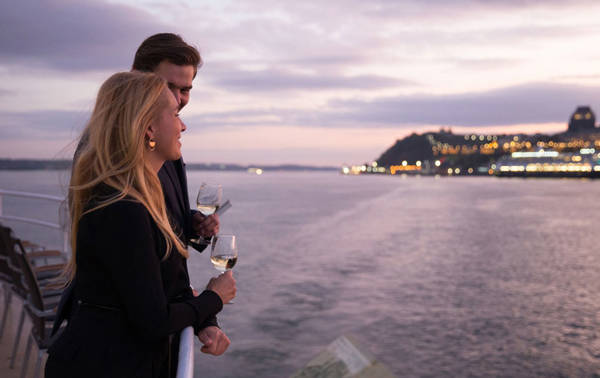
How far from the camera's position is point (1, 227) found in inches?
147

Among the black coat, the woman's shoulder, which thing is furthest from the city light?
the woman's shoulder

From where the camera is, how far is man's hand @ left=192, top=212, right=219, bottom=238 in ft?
7.18

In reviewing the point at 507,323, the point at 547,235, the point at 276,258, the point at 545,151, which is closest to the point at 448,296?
the point at 507,323

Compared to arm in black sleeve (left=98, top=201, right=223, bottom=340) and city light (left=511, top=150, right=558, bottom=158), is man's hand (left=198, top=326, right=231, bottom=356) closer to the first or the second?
arm in black sleeve (left=98, top=201, right=223, bottom=340)

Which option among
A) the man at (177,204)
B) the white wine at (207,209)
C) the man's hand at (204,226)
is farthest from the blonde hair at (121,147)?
the white wine at (207,209)

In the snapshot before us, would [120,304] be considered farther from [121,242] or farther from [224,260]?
[224,260]

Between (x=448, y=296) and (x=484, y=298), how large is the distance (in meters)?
0.83

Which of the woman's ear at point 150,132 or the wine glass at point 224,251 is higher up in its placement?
the woman's ear at point 150,132

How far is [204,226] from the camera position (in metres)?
2.19

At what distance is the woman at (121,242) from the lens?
1.36 m

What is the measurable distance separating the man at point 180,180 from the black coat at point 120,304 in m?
0.11

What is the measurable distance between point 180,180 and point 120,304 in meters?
0.76

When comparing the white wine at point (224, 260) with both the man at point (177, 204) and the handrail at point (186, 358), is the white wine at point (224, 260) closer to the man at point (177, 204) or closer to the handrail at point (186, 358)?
the man at point (177, 204)

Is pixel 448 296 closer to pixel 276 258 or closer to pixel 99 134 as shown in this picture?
pixel 276 258
